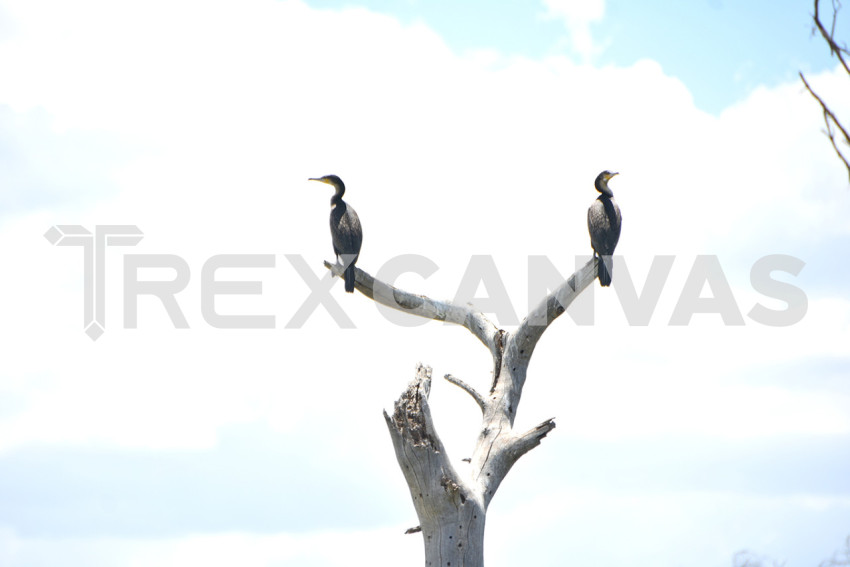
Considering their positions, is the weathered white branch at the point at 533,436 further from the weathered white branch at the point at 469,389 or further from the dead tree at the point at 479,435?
the weathered white branch at the point at 469,389

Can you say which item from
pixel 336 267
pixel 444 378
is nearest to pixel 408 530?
pixel 444 378

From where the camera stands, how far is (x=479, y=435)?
6.93 meters

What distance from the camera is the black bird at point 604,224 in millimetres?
7836

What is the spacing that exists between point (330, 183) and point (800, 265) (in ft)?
16.6

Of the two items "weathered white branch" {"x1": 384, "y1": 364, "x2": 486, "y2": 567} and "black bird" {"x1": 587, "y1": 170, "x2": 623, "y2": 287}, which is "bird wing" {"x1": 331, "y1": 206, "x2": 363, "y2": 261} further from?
"black bird" {"x1": 587, "y1": 170, "x2": 623, "y2": 287}

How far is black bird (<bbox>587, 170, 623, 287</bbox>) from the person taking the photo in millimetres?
7836

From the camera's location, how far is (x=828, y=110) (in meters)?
2.23

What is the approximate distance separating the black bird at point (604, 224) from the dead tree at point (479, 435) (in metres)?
0.16

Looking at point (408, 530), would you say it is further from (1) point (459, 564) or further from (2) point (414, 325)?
(2) point (414, 325)

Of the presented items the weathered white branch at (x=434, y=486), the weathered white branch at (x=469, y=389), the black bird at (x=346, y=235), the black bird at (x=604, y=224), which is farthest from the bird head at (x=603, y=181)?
the weathered white branch at (x=434, y=486)

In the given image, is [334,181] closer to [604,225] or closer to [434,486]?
[604,225]

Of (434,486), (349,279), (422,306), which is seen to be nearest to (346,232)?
(349,279)

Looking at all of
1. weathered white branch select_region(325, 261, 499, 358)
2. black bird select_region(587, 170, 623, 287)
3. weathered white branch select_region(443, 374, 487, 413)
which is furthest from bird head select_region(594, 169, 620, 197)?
weathered white branch select_region(443, 374, 487, 413)

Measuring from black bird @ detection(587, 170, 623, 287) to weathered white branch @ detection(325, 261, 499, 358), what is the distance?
1282 millimetres
